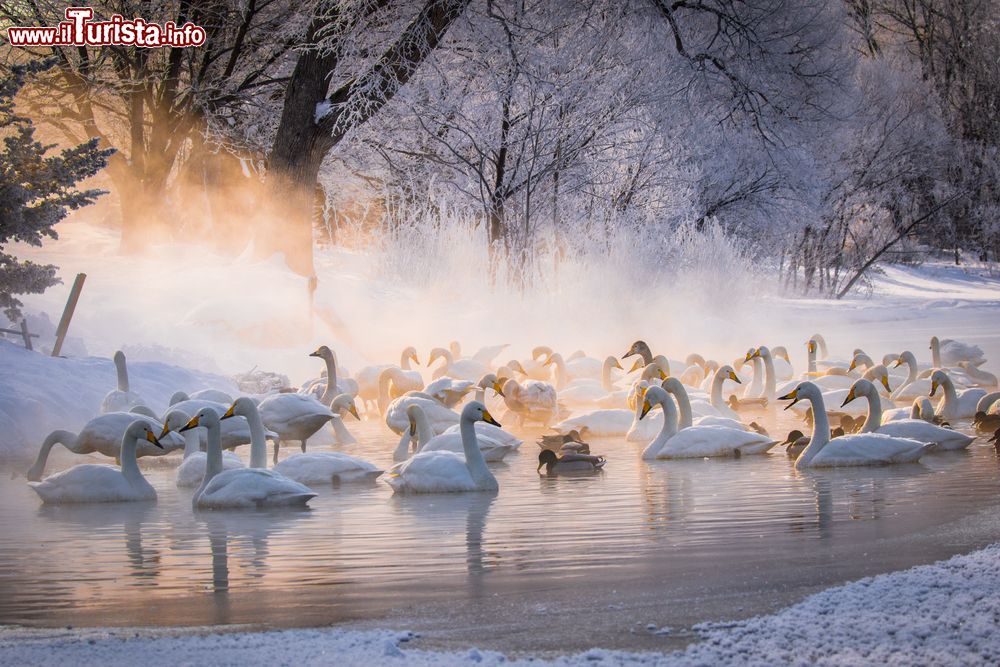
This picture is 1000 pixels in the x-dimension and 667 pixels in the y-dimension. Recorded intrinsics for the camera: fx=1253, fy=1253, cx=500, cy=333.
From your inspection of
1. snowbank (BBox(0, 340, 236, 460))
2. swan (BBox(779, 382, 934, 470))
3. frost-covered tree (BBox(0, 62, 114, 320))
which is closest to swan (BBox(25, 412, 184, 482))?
snowbank (BBox(0, 340, 236, 460))

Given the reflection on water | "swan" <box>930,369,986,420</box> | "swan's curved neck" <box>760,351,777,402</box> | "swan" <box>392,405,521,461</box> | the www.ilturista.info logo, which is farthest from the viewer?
the www.ilturista.info logo

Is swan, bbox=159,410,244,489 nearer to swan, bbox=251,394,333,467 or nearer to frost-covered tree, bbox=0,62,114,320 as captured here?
swan, bbox=251,394,333,467

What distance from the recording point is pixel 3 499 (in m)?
7.82

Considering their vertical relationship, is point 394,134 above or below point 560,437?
above

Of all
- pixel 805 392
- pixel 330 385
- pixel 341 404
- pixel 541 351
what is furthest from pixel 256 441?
pixel 541 351

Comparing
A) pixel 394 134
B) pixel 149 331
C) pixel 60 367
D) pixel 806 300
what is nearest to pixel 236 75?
pixel 394 134

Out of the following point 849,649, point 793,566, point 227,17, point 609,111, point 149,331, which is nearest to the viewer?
point 849,649

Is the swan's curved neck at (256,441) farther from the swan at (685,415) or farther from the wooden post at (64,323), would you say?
the wooden post at (64,323)

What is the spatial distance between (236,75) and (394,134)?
375 centimetres

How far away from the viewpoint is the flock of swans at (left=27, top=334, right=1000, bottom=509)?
757 cm

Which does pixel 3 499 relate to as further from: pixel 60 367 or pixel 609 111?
pixel 609 111

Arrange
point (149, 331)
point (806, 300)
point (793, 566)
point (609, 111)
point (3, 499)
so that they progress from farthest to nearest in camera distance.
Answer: point (806, 300), point (609, 111), point (149, 331), point (3, 499), point (793, 566)

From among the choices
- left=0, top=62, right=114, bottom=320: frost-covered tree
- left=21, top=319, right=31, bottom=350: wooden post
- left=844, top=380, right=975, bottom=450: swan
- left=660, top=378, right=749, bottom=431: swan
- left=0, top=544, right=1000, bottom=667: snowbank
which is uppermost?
left=0, top=62, right=114, bottom=320: frost-covered tree

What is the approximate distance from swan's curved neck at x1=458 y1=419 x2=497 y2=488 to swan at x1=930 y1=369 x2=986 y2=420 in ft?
17.2
